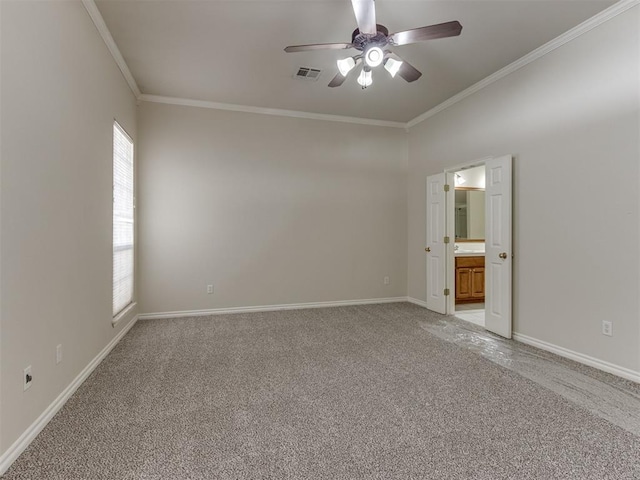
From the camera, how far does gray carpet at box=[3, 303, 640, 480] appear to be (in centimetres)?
165

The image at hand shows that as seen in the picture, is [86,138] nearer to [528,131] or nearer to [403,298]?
[528,131]

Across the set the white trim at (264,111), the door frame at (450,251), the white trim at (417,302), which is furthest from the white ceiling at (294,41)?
the white trim at (417,302)

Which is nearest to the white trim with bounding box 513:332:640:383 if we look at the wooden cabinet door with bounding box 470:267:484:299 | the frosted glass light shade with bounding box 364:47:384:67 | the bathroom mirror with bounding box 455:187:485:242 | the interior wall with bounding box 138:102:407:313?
the wooden cabinet door with bounding box 470:267:484:299

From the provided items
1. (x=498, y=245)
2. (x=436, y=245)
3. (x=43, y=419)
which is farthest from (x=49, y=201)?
(x=436, y=245)

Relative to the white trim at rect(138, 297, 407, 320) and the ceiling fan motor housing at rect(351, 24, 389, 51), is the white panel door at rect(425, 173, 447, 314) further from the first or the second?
the ceiling fan motor housing at rect(351, 24, 389, 51)

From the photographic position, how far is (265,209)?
496 cm

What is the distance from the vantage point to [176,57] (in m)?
3.44

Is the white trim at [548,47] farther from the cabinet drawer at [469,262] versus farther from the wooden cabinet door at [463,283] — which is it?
the wooden cabinet door at [463,283]

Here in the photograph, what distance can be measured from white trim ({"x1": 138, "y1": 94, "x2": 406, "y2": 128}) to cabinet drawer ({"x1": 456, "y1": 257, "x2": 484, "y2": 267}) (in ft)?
8.01

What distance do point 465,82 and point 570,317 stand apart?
2.87m

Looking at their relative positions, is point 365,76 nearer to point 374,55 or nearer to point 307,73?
point 374,55

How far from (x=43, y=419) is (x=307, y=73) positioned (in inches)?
150

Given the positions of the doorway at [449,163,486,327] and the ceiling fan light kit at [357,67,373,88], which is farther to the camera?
the doorway at [449,163,486,327]

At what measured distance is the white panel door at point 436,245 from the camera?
15.7 ft
